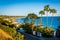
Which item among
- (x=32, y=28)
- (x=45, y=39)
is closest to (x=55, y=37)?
(x=45, y=39)

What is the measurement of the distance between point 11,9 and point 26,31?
1180cm

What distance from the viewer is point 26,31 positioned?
2505 centimetres

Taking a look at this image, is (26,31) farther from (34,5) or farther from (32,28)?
(34,5)

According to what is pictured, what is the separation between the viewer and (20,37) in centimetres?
1502

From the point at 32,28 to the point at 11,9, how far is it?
12037 mm

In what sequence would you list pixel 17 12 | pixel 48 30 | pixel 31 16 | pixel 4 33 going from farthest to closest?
pixel 17 12, pixel 31 16, pixel 48 30, pixel 4 33

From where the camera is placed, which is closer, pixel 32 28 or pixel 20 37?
pixel 20 37

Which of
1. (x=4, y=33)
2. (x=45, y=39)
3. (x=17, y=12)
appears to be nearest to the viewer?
(x=4, y=33)

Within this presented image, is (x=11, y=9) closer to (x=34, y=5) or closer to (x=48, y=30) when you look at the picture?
(x=34, y=5)

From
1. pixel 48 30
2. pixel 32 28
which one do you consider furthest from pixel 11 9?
pixel 48 30

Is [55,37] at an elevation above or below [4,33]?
below

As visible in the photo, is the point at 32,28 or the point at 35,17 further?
the point at 35,17

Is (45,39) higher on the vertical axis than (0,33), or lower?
lower

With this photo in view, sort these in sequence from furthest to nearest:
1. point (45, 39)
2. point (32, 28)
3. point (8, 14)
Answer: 1. point (8, 14)
2. point (32, 28)
3. point (45, 39)
